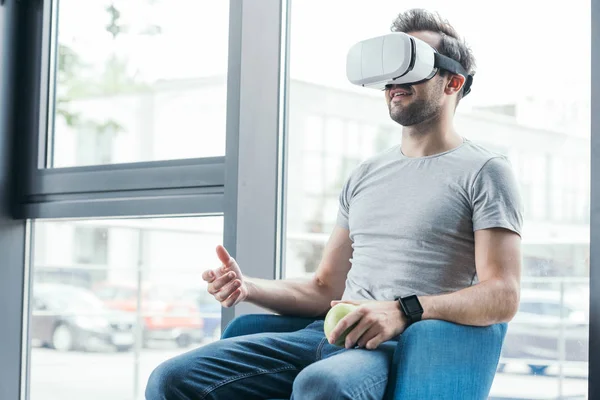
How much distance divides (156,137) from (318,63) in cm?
70

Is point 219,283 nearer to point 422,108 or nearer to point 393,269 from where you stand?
point 393,269

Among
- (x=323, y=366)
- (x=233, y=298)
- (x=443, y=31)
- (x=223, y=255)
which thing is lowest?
(x=323, y=366)

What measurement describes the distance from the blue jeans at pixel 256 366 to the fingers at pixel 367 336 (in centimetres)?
2

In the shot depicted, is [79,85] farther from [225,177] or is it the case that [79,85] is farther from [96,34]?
[225,177]

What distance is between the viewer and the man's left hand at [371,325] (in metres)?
1.83

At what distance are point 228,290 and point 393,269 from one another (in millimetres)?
416

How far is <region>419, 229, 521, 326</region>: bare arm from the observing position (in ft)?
6.03

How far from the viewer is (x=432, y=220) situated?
2070mm

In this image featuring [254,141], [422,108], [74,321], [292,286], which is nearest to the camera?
[422,108]

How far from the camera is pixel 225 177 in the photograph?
2818 mm

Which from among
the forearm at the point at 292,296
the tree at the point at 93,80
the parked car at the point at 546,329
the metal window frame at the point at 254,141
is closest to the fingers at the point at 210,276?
the forearm at the point at 292,296

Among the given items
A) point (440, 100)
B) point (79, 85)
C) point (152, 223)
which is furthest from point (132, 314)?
point (440, 100)

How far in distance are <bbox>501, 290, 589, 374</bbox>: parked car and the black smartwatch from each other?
637 mm

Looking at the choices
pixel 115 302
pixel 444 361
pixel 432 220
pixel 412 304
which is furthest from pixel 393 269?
pixel 115 302
